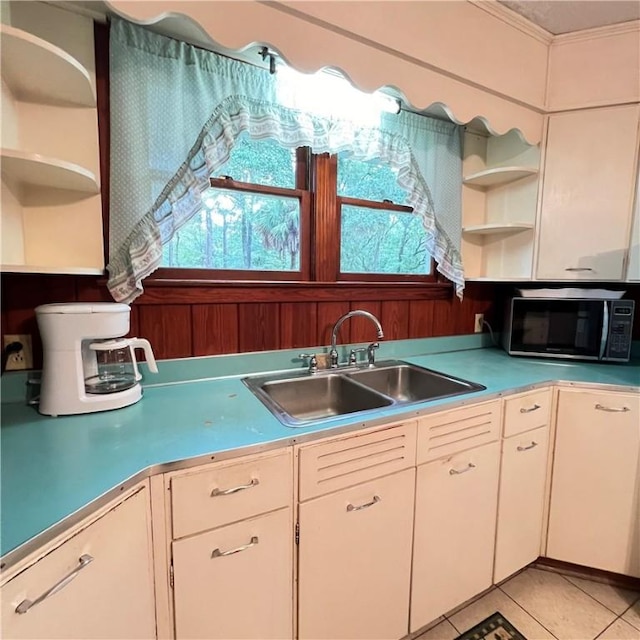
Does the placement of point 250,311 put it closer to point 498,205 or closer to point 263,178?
point 263,178

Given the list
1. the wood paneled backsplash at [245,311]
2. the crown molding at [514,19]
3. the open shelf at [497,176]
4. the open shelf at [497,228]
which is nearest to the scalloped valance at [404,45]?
the crown molding at [514,19]

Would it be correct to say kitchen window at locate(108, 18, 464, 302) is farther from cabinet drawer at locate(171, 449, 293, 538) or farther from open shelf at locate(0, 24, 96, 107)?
cabinet drawer at locate(171, 449, 293, 538)

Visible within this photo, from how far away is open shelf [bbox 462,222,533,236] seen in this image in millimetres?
1931

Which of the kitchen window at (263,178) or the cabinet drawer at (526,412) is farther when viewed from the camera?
the cabinet drawer at (526,412)

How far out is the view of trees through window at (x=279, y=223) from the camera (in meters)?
1.55

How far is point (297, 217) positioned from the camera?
1.73 m

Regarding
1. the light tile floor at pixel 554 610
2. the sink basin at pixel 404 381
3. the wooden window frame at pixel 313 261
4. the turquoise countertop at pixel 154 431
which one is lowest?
the light tile floor at pixel 554 610

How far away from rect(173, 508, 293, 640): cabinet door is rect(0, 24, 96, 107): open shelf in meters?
1.29

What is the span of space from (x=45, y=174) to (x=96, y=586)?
1114 mm

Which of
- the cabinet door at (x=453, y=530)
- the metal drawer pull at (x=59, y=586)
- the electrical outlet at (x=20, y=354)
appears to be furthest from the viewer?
the cabinet door at (x=453, y=530)

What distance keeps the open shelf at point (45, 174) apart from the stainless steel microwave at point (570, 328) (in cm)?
203

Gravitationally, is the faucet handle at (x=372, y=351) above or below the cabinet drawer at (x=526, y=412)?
above

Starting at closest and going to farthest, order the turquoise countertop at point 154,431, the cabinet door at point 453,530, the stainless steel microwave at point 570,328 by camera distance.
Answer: the turquoise countertop at point 154,431 < the cabinet door at point 453,530 < the stainless steel microwave at point 570,328

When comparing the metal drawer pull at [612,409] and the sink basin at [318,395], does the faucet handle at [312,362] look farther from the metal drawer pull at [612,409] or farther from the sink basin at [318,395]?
the metal drawer pull at [612,409]
